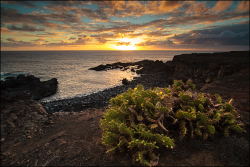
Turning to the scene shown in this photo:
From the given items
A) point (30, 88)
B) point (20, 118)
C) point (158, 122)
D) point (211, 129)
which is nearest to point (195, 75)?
point (211, 129)

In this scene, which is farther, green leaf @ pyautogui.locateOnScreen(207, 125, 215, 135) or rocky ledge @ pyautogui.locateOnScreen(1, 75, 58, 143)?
rocky ledge @ pyautogui.locateOnScreen(1, 75, 58, 143)

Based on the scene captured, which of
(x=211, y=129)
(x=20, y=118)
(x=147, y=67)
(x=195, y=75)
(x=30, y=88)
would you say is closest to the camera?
→ (x=211, y=129)

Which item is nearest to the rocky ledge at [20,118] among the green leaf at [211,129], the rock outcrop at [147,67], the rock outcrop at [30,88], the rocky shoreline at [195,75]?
the rocky shoreline at [195,75]

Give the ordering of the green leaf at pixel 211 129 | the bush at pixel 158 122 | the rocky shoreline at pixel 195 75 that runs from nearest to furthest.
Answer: the bush at pixel 158 122 < the green leaf at pixel 211 129 < the rocky shoreline at pixel 195 75

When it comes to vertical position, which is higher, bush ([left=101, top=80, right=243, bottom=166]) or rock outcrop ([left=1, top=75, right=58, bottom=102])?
bush ([left=101, top=80, right=243, bottom=166])

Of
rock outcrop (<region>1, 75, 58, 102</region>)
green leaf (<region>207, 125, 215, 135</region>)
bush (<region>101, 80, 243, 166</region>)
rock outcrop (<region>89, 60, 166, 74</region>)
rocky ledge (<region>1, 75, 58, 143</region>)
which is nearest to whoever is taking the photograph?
bush (<region>101, 80, 243, 166</region>)

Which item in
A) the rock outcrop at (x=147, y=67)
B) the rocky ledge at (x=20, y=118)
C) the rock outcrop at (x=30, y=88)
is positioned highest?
the rock outcrop at (x=147, y=67)

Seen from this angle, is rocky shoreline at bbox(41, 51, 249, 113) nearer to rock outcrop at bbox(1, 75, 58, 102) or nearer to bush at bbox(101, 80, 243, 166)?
rock outcrop at bbox(1, 75, 58, 102)

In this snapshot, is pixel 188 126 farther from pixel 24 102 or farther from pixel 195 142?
pixel 24 102

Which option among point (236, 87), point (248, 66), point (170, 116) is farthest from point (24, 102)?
point (248, 66)

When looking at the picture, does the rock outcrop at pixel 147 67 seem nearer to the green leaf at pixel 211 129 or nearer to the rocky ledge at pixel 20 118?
the rocky ledge at pixel 20 118

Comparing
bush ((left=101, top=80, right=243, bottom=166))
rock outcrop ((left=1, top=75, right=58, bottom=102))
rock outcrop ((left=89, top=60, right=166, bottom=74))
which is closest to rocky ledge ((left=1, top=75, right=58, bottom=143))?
bush ((left=101, top=80, right=243, bottom=166))

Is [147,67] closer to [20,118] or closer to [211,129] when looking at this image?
[20,118]

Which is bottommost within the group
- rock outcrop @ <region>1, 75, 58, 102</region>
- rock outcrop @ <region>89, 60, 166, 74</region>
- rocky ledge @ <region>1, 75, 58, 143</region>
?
rock outcrop @ <region>1, 75, 58, 102</region>
